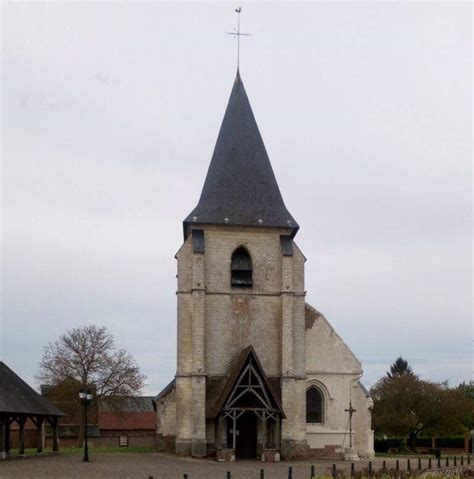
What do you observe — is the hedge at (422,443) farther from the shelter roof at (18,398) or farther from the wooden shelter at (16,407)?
the shelter roof at (18,398)

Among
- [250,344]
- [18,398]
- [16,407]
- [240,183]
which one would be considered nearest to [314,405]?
[250,344]

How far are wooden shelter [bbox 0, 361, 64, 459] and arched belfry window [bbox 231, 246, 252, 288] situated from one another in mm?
10259

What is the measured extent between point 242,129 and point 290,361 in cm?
1187

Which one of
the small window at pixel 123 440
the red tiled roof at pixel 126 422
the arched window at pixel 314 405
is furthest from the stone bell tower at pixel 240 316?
the red tiled roof at pixel 126 422

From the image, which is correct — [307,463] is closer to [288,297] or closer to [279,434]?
[279,434]

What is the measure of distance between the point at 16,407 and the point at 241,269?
11.8 m

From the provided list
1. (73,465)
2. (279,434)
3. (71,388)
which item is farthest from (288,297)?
(71,388)

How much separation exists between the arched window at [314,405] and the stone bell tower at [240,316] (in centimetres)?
220

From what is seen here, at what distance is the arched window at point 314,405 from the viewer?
3700cm

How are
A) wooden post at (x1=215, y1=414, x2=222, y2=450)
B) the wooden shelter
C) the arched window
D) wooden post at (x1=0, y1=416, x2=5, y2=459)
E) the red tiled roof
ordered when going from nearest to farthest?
1. the wooden shelter
2. wooden post at (x1=0, y1=416, x2=5, y2=459)
3. wooden post at (x1=215, y1=414, x2=222, y2=450)
4. the arched window
5. the red tiled roof

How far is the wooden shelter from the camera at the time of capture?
101 ft

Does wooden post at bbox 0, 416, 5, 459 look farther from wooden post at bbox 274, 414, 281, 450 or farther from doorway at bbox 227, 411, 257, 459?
wooden post at bbox 274, 414, 281, 450

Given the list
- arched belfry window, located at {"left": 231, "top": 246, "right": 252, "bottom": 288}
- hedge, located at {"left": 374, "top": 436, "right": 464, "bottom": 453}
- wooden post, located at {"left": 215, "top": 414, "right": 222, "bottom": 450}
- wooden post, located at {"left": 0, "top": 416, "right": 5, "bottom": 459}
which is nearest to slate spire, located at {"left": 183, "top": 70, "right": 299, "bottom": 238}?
arched belfry window, located at {"left": 231, "top": 246, "right": 252, "bottom": 288}

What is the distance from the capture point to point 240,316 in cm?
3597
